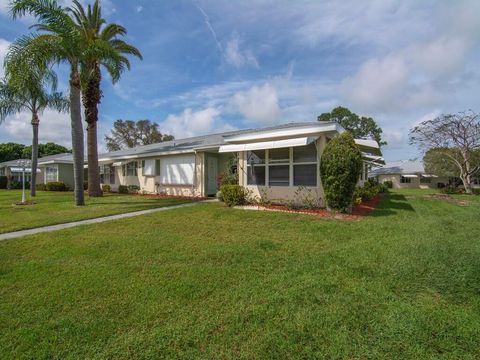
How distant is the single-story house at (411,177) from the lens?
50.0 meters

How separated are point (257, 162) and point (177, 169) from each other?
7.83m

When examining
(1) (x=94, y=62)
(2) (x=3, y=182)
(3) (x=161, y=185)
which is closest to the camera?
(1) (x=94, y=62)

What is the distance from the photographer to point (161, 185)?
20859 mm

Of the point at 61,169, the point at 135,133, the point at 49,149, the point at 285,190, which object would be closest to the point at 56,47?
the point at 285,190

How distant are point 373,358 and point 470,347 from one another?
4.12 ft

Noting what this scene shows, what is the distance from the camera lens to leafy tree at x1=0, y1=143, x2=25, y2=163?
5422 cm

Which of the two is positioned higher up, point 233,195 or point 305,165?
point 305,165

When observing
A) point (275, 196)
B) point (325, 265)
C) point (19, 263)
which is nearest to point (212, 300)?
point (325, 265)

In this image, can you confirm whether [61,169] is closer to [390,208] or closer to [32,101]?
[32,101]

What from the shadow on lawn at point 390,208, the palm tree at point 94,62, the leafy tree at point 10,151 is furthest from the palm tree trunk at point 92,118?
the leafy tree at point 10,151

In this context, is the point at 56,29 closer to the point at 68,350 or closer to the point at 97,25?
the point at 97,25

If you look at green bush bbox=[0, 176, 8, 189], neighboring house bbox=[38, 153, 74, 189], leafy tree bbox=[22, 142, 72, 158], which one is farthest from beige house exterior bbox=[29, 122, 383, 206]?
leafy tree bbox=[22, 142, 72, 158]

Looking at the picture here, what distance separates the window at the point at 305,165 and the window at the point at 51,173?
29929 mm

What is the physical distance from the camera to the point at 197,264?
5.66m
